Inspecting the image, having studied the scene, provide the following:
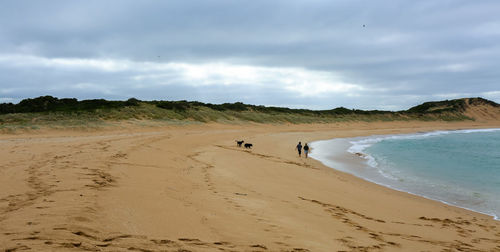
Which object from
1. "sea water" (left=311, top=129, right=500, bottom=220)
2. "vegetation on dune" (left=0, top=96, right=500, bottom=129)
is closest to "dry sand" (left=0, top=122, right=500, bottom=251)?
"sea water" (left=311, top=129, right=500, bottom=220)

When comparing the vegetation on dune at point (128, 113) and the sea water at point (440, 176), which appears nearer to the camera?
the sea water at point (440, 176)

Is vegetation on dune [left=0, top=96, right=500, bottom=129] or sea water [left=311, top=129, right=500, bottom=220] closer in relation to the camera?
sea water [left=311, top=129, right=500, bottom=220]

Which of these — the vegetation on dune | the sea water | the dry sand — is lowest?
the sea water

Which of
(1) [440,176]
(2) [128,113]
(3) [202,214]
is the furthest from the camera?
(2) [128,113]

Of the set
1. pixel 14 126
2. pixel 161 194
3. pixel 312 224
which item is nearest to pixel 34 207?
pixel 161 194

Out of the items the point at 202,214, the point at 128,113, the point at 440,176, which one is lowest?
the point at 440,176

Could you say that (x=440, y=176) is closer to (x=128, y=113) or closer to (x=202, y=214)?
(x=202, y=214)

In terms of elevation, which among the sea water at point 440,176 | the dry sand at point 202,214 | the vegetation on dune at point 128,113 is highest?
the vegetation on dune at point 128,113

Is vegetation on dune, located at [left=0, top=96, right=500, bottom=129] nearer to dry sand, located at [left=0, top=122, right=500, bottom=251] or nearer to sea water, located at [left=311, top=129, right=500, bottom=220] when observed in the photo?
→ dry sand, located at [left=0, top=122, right=500, bottom=251]

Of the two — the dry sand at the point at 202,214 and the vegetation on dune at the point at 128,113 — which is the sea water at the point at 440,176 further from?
the vegetation on dune at the point at 128,113

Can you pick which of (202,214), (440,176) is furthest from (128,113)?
(202,214)

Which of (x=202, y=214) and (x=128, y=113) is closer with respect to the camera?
(x=202, y=214)

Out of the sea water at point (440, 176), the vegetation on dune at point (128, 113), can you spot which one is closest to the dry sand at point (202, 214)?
the sea water at point (440, 176)

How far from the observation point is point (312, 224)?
6.39 m
